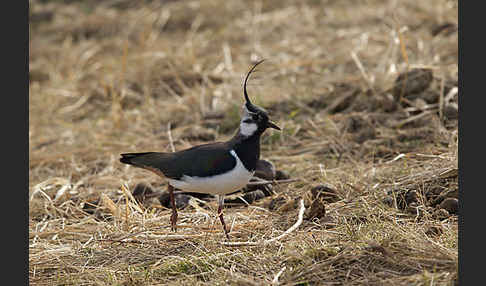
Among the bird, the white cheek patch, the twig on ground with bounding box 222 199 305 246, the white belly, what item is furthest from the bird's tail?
the twig on ground with bounding box 222 199 305 246

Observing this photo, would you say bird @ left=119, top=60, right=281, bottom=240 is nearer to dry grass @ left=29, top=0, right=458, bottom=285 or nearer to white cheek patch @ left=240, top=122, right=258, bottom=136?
white cheek patch @ left=240, top=122, right=258, bottom=136

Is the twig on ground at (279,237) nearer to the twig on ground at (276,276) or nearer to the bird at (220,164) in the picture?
the bird at (220,164)

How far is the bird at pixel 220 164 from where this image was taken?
3969mm

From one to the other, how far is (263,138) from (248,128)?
199cm

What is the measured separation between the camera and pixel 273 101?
22.1 ft

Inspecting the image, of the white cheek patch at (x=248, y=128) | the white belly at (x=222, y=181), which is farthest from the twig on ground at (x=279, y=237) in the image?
the white cheek patch at (x=248, y=128)

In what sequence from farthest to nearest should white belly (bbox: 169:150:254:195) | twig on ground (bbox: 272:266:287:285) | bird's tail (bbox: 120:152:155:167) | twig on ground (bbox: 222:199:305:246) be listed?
1. bird's tail (bbox: 120:152:155:167)
2. white belly (bbox: 169:150:254:195)
3. twig on ground (bbox: 222:199:305:246)
4. twig on ground (bbox: 272:266:287:285)

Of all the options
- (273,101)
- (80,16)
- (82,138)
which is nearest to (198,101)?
(273,101)

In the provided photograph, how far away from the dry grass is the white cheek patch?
64 cm

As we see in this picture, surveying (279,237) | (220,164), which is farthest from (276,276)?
(220,164)

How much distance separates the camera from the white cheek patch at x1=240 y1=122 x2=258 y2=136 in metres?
4.13

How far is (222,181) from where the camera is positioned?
12.9 ft

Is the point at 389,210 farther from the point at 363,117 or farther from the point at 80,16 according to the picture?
the point at 80,16

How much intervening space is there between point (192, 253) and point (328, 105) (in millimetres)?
3190
